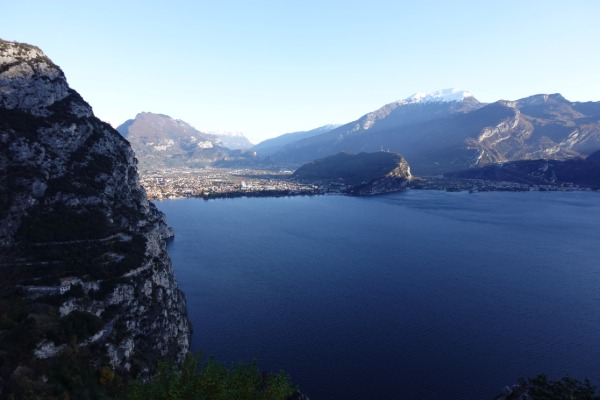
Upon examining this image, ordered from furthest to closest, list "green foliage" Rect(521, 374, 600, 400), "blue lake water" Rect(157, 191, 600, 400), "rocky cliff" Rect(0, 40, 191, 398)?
"blue lake water" Rect(157, 191, 600, 400) → "rocky cliff" Rect(0, 40, 191, 398) → "green foliage" Rect(521, 374, 600, 400)

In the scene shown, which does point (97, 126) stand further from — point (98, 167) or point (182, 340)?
point (182, 340)

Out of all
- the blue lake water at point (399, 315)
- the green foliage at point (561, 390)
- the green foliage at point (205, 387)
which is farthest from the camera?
the blue lake water at point (399, 315)

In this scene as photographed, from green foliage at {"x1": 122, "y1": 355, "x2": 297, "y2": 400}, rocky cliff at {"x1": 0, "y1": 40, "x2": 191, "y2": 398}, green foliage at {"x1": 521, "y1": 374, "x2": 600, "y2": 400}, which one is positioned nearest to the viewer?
green foliage at {"x1": 122, "y1": 355, "x2": 297, "y2": 400}

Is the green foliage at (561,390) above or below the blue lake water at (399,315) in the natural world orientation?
above

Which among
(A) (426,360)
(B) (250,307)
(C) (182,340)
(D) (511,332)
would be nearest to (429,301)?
(D) (511,332)

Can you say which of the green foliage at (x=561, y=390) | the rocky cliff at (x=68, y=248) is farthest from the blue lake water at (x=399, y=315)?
the rocky cliff at (x=68, y=248)

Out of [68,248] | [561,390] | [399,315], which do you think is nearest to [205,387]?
[561,390]

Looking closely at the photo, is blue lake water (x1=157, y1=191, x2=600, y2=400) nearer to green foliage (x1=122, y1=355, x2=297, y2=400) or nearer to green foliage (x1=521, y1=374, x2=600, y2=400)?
green foliage (x1=521, y1=374, x2=600, y2=400)

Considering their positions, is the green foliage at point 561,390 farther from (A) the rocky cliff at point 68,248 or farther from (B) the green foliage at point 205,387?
(A) the rocky cliff at point 68,248

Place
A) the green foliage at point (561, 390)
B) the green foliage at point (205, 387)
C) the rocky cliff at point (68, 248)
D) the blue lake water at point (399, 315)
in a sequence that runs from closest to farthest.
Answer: the green foliage at point (205, 387)
the green foliage at point (561, 390)
the rocky cliff at point (68, 248)
the blue lake water at point (399, 315)

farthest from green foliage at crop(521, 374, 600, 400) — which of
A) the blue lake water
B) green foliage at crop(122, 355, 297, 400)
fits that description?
green foliage at crop(122, 355, 297, 400)
